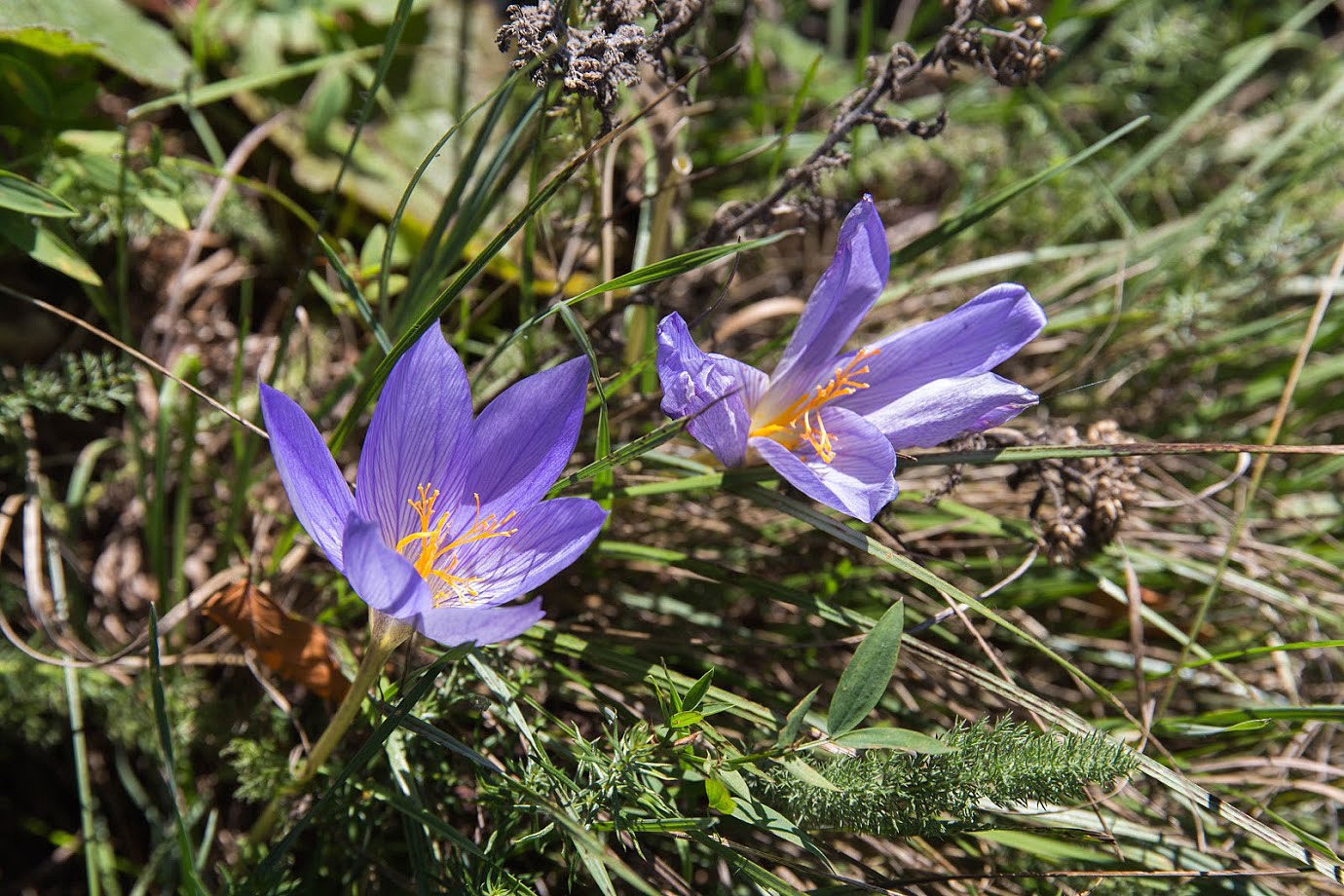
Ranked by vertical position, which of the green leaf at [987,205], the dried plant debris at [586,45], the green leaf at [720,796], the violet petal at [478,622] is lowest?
the green leaf at [720,796]

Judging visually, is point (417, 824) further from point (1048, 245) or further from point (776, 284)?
point (1048, 245)

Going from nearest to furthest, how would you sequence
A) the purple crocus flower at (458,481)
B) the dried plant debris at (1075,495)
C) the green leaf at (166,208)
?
the purple crocus flower at (458,481) < the dried plant debris at (1075,495) < the green leaf at (166,208)

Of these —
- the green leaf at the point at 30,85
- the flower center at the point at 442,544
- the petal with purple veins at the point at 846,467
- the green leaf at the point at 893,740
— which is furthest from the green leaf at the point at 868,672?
the green leaf at the point at 30,85

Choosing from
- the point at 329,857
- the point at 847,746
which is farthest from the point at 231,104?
the point at 847,746

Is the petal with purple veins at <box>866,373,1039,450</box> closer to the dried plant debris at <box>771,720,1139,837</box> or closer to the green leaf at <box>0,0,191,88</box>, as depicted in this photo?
the dried plant debris at <box>771,720,1139,837</box>

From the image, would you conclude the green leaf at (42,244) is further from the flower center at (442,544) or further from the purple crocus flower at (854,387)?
the purple crocus flower at (854,387)

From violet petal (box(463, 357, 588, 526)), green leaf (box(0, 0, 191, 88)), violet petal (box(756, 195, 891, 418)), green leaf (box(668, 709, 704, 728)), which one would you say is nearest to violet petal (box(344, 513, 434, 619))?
violet petal (box(463, 357, 588, 526))
